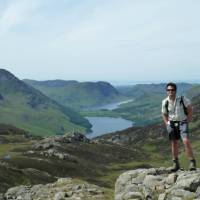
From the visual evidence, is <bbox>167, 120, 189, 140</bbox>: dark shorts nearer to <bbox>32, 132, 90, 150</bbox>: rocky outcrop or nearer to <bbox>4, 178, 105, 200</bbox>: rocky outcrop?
<bbox>4, 178, 105, 200</bbox>: rocky outcrop

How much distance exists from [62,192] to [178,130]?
1322 cm

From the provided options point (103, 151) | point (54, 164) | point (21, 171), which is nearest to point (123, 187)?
point (21, 171)

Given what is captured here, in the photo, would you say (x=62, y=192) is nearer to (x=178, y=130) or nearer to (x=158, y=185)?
(x=158, y=185)

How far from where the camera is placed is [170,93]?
2836 centimetres

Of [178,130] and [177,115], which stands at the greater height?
[177,115]

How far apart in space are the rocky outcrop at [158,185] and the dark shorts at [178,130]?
226 cm

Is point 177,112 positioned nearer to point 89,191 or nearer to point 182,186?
point 182,186

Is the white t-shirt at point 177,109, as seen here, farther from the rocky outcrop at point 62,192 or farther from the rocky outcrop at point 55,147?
the rocky outcrop at point 55,147

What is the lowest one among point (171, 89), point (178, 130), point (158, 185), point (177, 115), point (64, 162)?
point (64, 162)

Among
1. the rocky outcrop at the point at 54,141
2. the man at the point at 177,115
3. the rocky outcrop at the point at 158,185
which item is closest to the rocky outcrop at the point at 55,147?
the rocky outcrop at the point at 54,141

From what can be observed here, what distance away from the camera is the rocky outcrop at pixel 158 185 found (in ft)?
90.8

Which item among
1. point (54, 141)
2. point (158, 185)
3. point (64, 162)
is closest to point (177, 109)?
point (158, 185)

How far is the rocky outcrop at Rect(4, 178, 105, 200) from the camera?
37.2 m

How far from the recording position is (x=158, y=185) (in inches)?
1172
